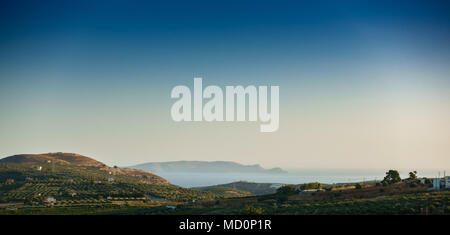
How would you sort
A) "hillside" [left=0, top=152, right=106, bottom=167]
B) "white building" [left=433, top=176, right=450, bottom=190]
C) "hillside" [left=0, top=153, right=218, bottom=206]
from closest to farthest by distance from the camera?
"white building" [left=433, top=176, right=450, bottom=190] < "hillside" [left=0, top=153, right=218, bottom=206] < "hillside" [left=0, top=152, right=106, bottom=167]

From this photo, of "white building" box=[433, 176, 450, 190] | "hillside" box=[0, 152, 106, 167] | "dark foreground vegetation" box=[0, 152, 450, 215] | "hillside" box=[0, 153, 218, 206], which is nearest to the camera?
"dark foreground vegetation" box=[0, 152, 450, 215]

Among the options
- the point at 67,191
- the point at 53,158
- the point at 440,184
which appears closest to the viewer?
the point at 440,184

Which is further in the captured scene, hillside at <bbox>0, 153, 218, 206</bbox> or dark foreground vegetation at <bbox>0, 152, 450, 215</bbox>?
hillside at <bbox>0, 153, 218, 206</bbox>

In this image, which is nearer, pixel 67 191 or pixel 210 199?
pixel 210 199

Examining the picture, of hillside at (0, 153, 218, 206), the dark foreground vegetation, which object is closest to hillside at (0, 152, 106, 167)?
hillside at (0, 153, 218, 206)

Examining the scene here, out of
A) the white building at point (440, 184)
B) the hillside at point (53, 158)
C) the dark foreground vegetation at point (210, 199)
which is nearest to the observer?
the dark foreground vegetation at point (210, 199)

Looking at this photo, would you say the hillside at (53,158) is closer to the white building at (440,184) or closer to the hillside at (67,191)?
the hillside at (67,191)

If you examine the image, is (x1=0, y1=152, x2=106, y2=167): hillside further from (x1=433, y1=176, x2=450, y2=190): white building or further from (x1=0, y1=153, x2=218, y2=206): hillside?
(x1=433, y1=176, x2=450, y2=190): white building

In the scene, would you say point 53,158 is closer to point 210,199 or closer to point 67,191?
point 67,191

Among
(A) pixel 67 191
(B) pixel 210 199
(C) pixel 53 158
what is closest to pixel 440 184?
(B) pixel 210 199

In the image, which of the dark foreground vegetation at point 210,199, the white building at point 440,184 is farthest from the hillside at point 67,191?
the white building at point 440,184
